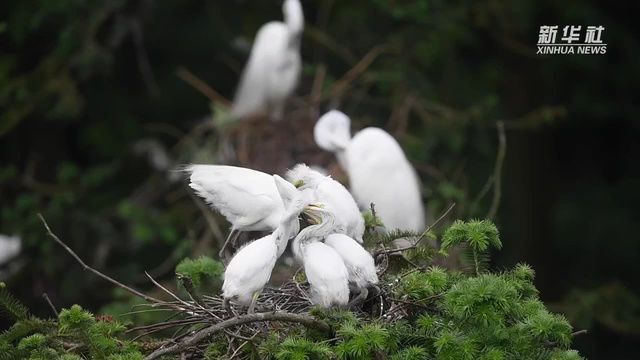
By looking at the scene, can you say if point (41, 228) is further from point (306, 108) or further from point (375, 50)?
point (375, 50)

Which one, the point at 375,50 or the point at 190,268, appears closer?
the point at 190,268

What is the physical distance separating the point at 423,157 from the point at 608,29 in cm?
130

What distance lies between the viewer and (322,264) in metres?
2.41

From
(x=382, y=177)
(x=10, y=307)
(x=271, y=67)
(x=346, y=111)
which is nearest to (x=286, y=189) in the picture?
(x=10, y=307)

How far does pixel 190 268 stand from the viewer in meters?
2.80

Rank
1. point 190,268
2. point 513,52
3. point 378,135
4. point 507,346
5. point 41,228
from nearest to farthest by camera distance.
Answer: point 507,346 < point 190,268 < point 378,135 < point 41,228 < point 513,52

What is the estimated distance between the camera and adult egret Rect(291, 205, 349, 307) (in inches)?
93.1

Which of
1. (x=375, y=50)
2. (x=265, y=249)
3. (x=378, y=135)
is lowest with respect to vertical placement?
(x=265, y=249)

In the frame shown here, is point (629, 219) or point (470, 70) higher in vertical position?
point (470, 70)

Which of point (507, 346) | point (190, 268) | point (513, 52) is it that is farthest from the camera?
point (513, 52)

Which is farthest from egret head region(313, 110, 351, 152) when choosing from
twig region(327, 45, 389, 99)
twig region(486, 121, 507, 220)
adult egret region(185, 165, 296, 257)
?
adult egret region(185, 165, 296, 257)

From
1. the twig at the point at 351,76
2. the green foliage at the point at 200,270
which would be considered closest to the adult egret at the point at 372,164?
the twig at the point at 351,76

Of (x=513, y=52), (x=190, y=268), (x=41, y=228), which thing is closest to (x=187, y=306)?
(x=190, y=268)

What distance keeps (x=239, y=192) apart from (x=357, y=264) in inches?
22.4
